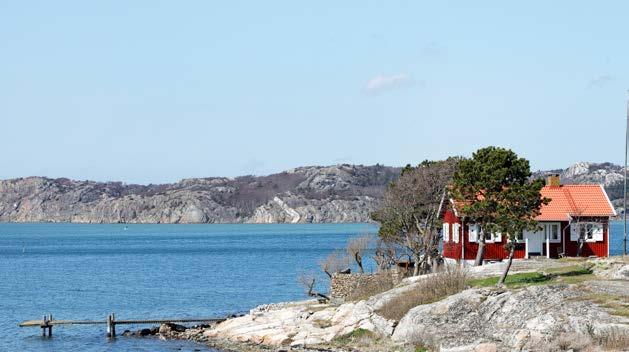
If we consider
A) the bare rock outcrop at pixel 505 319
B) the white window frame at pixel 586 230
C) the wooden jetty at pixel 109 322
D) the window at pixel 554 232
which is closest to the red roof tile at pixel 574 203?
the white window frame at pixel 586 230

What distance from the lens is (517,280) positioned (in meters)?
48.4

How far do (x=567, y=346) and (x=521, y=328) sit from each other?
3190 millimetres

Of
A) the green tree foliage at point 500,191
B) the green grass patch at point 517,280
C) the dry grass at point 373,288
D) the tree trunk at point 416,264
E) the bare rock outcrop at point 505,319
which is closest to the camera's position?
the bare rock outcrop at point 505,319

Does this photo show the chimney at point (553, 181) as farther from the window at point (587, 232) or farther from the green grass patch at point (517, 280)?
the green grass patch at point (517, 280)

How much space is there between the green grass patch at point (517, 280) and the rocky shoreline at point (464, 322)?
4.43ft

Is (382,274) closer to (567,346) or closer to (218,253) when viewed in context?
(567,346)

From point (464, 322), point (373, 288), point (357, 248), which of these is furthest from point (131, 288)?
point (464, 322)

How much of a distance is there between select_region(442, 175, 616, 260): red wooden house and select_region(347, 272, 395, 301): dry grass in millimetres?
→ 8135

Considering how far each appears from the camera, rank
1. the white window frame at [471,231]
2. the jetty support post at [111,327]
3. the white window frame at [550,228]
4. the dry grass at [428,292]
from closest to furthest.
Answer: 1. the dry grass at [428,292]
2. the jetty support post at [111,327]
3. the white window frame at [471,231]
4. the white window frame at [550,228]

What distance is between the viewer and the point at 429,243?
197ft

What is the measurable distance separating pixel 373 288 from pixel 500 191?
8.28 metres

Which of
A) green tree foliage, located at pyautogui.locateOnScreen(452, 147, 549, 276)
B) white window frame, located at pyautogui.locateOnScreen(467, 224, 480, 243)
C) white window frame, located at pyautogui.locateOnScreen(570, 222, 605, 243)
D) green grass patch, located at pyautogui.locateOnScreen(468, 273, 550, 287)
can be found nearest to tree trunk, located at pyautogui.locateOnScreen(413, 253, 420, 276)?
white window frame, located at pyautogui.locateOnScreen(467, 224, 480, 243)

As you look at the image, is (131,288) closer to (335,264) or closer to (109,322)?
(335,264)

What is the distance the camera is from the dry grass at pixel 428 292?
44625mm
